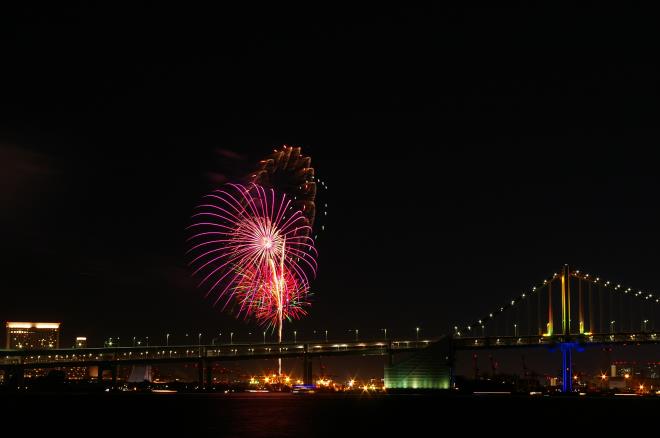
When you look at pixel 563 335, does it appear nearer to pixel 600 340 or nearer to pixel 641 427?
pixel 600 340

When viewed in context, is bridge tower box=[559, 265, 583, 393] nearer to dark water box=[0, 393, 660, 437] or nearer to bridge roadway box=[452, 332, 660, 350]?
bridge roadway box=[452, 332, 660, 350]

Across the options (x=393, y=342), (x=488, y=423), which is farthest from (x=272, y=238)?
(x=393, y=342)

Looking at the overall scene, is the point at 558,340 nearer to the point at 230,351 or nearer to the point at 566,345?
the point at 566,345

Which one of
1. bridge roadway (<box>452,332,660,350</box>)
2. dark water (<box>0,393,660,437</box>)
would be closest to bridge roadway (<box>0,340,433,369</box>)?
bridge roadway (<box>452,332,660,350</box>)

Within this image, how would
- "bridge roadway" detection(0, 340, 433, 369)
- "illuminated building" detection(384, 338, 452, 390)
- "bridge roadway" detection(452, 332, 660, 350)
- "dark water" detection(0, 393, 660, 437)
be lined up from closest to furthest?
"dark water" detection(0, 393, 660, 437) < "illuminated building" detection(384, 338, 452, 390) < "bridge roadway" detection(452, 332, 660, 350) < "bridge roadway" detection(0, 340, 433, 369)

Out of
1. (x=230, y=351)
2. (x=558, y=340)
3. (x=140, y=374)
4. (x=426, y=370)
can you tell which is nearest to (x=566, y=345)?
(x=558, y=340)

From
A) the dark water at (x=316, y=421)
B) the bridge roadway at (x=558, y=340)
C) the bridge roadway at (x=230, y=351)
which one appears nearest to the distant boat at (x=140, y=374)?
the bridge roadway at (x=230, y=351)

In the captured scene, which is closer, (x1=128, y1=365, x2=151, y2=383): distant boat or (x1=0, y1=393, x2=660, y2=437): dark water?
(x1=0, y1=393, x2=660, y2=437): dark water

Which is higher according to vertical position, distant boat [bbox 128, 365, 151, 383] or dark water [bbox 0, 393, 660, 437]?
dark water [bbox 0, 393, 660, 437]

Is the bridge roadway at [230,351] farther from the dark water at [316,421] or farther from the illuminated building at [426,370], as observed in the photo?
the dark water at [316,421]

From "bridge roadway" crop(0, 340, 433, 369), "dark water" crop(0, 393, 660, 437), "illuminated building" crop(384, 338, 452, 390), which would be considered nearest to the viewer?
"dark water" crop(0, 393, 660, 437)

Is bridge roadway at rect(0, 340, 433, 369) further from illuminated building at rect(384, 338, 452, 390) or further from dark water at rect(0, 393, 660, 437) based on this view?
dark water at rect(0, 393, 660, 437)
